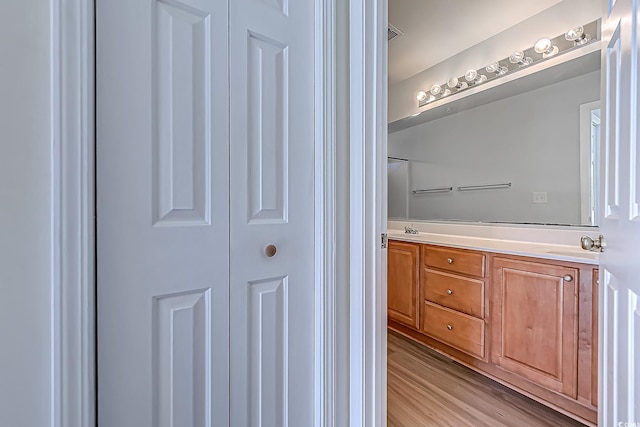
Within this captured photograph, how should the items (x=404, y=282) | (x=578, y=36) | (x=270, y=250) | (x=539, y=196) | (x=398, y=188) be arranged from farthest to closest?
(x=398, y=188) → (x=404, y=282) → (x=539, y=196) → (x=578, y=36) → (x=270, y=250)

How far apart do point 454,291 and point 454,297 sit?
0.04 m

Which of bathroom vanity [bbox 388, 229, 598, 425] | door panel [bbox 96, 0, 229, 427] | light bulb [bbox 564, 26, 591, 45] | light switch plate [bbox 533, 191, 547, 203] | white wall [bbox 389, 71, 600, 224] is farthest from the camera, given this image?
light switch plate [bbox 533, 191, 547, 203]

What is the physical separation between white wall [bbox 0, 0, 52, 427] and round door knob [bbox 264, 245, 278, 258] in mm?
494

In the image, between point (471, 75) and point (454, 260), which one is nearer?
point (454, 260)

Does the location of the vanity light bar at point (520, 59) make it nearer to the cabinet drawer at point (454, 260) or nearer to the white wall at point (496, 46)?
the white wall at point (496, 46)

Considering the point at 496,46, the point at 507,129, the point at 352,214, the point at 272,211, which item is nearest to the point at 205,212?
the point at 272,211

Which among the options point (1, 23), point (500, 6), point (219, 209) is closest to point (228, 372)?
point (219, 209)

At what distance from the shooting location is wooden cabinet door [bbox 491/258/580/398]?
1.53 metres

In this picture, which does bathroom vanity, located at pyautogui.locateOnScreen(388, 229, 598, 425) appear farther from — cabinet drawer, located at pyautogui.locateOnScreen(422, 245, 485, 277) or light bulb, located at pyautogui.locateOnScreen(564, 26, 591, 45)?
light bulb, located at pyautogui.locateOnScreen(564, 26, 591, 45)

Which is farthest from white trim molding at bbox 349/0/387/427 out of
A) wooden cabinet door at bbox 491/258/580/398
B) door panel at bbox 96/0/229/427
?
wooden cabinet door at bbox 491/258/580/398

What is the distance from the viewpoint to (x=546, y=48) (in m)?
2.02

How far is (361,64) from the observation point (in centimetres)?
105

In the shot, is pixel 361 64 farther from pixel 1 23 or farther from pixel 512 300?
pixel 512 300

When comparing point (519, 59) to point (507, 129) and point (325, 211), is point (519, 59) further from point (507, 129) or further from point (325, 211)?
point (325, 211)
